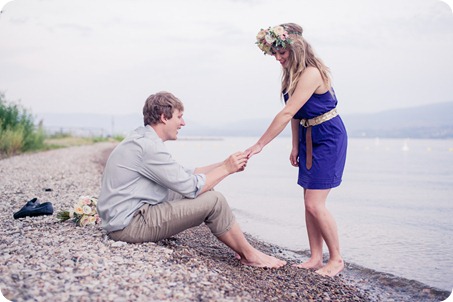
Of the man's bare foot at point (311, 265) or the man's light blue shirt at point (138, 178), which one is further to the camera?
the man's bare foot at point (311, 265)

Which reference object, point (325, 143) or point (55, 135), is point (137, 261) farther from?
point (55, 135)

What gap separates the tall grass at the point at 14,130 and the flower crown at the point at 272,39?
42.6 ft

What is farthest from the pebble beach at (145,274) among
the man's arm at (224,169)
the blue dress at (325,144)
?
the blue dress at (325,144)

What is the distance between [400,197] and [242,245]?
8.51 m

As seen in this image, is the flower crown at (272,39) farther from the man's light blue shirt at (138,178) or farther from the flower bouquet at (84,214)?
the flower bouquet at (84,214)

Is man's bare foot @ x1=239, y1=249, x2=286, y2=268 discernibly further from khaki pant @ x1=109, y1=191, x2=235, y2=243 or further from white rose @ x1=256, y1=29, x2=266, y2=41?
white rose @ x1=256, y1=29, x2=266, y2=41

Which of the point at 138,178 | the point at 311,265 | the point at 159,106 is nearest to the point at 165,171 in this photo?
the point at 138,178

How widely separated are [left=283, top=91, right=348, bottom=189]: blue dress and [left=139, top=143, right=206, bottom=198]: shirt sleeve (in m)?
1.16

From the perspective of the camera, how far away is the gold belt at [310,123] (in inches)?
179

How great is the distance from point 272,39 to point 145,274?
7.27 ft

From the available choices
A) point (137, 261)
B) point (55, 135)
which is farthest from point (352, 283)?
point (55, 135)

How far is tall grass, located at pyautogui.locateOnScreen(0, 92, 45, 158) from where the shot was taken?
1630cm

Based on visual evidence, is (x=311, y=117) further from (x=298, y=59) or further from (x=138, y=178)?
(x=138, y=178)

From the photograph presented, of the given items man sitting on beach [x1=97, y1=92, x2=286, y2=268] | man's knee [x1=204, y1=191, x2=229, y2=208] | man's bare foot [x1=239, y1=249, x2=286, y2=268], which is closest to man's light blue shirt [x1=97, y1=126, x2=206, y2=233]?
man sitting on beach [x1=97, y1=92, x2=286, y2=268]
